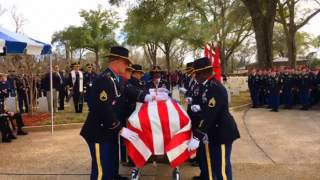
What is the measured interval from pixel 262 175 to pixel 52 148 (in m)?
4.43

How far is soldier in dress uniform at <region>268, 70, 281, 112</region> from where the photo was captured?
15.0 m

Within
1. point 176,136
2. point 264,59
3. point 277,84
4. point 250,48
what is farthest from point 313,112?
point 250,48

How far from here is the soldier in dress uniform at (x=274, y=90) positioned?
15023 millimetres

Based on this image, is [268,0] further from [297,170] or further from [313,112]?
[297,170]

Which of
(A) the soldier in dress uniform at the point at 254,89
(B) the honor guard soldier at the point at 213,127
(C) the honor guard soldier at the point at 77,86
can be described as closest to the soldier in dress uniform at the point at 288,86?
(A) the soldier in dress uniform at the point at 254,89

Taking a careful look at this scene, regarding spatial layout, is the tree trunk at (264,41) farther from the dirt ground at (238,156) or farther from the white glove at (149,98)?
the white glove at (149,98)

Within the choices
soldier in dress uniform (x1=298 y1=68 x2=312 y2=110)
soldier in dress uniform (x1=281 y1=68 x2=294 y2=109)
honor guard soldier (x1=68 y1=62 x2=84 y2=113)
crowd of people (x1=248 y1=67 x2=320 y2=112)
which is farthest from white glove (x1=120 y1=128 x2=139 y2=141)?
soldier in dress uniform (x1=281 y1=68 x2=294 y2=109)

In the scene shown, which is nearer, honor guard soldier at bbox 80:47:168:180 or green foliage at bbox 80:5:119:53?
honor guard soldier at bbox 80:47:168:180

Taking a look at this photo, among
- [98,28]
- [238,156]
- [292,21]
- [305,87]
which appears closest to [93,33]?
[98,28]

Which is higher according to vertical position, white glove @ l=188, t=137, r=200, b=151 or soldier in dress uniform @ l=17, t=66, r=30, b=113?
soldier in dress uniform @ l=17, t=66, r=30, b=113

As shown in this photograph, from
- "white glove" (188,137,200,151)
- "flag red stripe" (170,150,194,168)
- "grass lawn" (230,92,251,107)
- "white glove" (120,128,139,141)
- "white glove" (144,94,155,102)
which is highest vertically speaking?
"white glove" (144,94,155,102)

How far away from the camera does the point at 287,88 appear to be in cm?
1560

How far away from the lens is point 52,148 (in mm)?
8453

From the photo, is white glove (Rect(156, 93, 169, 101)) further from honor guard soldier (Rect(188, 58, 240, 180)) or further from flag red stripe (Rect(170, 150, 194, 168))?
flag red stripe (Rect(170, 150, 194, 168))
